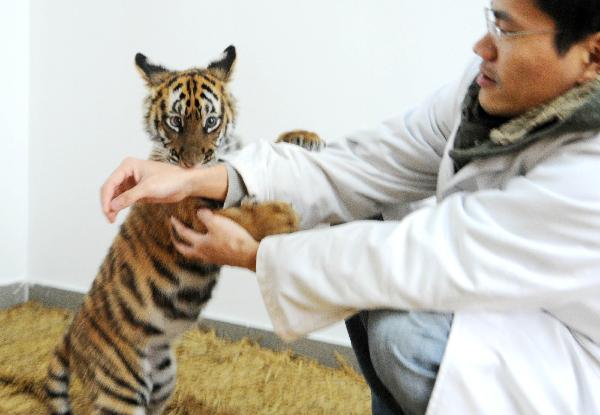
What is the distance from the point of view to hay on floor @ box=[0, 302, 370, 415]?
131 cm

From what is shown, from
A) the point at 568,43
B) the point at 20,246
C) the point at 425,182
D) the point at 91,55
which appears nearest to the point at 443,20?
the point at 425,182

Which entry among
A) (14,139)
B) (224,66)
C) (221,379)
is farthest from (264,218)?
(14,139)

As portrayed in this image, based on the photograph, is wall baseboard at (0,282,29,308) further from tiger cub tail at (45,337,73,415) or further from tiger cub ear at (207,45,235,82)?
tiger cub ear at (207,45,235,82)

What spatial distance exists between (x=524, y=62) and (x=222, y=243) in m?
0.49

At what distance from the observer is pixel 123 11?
1585mm

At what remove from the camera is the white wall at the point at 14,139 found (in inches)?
68.3

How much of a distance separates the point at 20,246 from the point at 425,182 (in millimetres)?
1400

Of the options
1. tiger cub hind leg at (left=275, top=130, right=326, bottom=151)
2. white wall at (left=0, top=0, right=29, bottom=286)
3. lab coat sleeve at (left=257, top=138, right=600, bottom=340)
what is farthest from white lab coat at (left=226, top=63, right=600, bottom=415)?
white wall at (left=0, top=0, right=29, bottom=286)

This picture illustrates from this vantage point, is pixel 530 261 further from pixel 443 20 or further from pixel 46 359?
pixel 46 359

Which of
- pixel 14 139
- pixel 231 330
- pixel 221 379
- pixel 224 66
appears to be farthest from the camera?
pixel 14 139

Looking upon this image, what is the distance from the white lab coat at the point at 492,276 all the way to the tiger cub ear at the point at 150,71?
634 millimetres

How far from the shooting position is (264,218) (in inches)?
37.2

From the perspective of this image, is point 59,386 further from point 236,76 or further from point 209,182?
point 236,76

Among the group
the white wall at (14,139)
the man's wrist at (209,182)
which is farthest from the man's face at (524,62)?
the white wall at (14,139)
